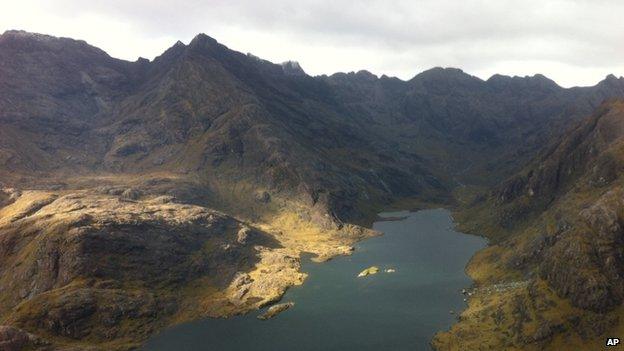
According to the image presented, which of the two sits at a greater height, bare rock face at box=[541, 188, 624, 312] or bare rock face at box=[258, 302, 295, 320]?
bare rock face at box=[541, 188, 624, 312]

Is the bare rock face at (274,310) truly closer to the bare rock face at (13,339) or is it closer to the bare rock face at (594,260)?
the bare rock face at (13,339)

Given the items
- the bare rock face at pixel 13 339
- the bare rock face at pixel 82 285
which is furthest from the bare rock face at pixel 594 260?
the bare rock face at pixel 13 339

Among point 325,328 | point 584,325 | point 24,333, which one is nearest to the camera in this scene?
point 584,325

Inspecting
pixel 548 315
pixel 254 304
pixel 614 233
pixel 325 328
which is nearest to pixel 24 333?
pixel 254 304

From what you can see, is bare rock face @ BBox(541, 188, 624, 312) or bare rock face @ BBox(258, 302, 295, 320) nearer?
bare rock face @ BBox(541, 188, 624, 312)

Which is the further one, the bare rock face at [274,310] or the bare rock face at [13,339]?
the bare rock face at [274,310]

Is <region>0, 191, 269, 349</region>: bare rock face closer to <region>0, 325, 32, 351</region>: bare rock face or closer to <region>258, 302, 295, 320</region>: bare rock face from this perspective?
<region>0, 325, 32, 351</region>: bare rock face

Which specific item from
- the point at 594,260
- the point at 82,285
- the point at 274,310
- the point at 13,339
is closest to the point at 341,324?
the point at 274,310

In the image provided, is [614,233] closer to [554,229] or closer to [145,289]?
[554,229]

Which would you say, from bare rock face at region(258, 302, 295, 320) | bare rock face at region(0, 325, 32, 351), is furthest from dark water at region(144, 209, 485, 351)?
bare rock face at region(0, 325, 32, 351)

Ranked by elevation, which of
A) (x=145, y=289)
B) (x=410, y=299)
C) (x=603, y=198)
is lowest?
(x=410, y=299)

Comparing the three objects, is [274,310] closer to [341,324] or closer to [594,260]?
[341,324]
